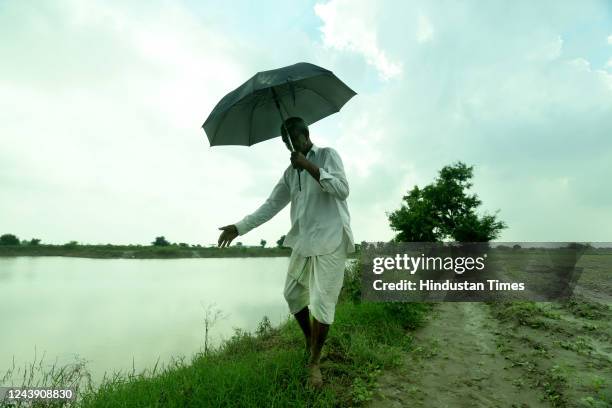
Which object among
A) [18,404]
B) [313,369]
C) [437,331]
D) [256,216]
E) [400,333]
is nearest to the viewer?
[313,369]

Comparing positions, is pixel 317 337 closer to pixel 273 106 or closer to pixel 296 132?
pixel 296 132

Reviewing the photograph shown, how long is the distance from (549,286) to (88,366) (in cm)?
1133

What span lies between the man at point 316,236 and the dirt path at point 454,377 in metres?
0.87

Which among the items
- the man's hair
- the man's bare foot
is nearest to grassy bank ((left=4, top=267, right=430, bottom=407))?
the man's bare foot

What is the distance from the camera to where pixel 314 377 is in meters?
2.91

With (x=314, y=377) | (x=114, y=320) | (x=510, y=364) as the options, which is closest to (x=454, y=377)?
(x=510, y=364)

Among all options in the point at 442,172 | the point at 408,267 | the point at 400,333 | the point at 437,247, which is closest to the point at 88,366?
the point at 400,333

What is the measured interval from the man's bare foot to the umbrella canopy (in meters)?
2.21

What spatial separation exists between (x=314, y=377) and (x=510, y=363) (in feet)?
8.31

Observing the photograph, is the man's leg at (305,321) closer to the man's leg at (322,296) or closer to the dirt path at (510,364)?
the man's leg at (322,296)

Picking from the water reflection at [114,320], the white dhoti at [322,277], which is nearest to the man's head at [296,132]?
the white dhoti at [322,277]

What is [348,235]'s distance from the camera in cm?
304

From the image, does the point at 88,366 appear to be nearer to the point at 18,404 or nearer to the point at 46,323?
the point at 18,404

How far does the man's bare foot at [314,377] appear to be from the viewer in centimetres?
287
